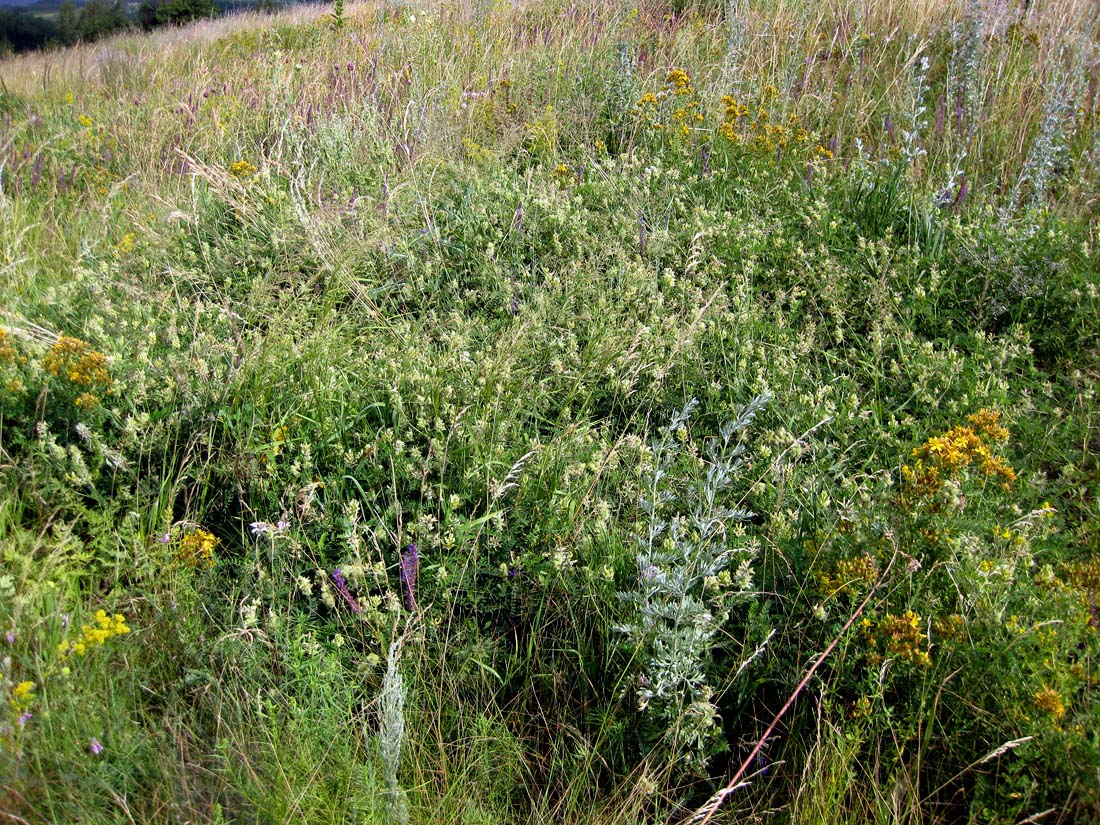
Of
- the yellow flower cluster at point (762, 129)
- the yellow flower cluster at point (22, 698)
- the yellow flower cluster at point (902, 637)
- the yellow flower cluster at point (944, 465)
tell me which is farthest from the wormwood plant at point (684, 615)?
the yellow flower cluster at point (762, 129)

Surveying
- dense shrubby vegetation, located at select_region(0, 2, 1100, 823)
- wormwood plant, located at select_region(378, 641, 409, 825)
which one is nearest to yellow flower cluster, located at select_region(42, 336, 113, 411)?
dense shrubby vegetation, located at select_region(0, 2, 1100, 823)

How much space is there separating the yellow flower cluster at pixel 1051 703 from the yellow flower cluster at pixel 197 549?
6.92ft

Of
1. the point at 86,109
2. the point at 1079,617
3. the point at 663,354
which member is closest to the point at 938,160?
the point at 663,354

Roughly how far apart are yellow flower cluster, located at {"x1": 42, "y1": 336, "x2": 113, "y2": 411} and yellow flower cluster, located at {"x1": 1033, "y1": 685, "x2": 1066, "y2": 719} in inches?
107

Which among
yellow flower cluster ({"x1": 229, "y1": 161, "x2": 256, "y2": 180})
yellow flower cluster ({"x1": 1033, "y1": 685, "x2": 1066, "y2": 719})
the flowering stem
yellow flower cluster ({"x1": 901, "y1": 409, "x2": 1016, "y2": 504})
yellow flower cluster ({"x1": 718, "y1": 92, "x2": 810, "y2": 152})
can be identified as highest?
yellow flower cluster ({"x1": 718, "y1": 92, "x2": 810, "y2": 152})

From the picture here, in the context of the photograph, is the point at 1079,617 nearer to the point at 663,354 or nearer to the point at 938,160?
the point at 663,354

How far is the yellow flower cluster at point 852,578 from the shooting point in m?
1.92

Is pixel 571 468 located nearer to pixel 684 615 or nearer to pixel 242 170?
pixel 684 615

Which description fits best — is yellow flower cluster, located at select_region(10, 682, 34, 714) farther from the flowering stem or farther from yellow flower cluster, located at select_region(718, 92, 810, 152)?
yellow flower cluster, located at select_region(718, 92, 810, 152)

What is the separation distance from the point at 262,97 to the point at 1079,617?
220 inches

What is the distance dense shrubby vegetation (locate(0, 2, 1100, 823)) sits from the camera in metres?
1.82

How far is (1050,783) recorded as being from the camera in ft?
5.49

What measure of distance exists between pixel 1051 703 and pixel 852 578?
0.47 meters

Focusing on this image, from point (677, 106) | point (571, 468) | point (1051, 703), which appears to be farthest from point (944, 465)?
point (677, 106)
